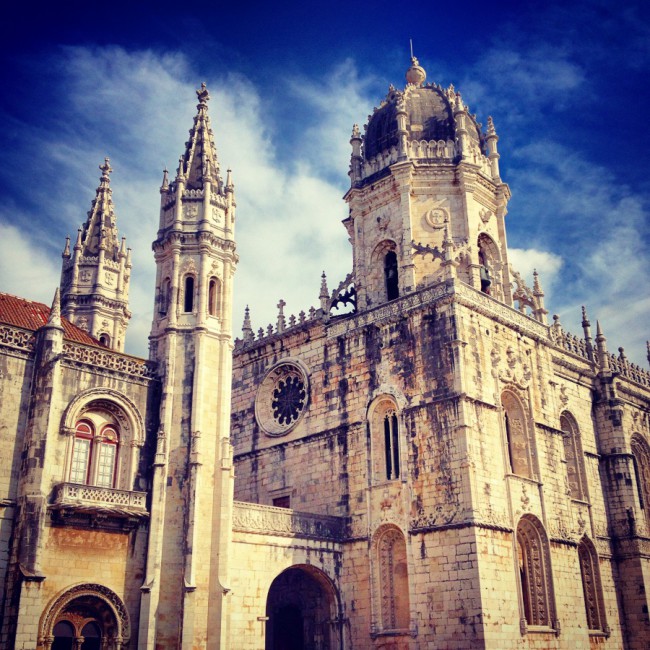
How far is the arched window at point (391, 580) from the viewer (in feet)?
87.1

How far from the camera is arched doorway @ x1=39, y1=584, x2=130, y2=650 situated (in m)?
20.7

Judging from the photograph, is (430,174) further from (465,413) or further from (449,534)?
(449,534)

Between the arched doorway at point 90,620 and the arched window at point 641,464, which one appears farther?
the arched window at point 641,464

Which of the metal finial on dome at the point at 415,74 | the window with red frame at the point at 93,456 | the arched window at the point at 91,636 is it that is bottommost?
the arched window at the point at 91,636

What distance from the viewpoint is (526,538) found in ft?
91.0

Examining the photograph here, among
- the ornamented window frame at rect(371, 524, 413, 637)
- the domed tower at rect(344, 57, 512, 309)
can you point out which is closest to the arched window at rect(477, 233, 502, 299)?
the domed tower at rect(344, 57, 512, 309)

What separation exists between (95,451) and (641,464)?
88.5 feet

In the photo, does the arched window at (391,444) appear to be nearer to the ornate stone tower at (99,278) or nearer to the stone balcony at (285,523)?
the stone balcony at (285,523)

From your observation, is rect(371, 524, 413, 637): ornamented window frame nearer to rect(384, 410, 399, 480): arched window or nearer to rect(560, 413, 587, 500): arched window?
rect(384, 410, 399, 480): arched window

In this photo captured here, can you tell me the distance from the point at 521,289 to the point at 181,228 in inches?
583

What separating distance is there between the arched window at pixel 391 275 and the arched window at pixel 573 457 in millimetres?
9521

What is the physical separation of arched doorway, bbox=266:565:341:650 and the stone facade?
0.08m

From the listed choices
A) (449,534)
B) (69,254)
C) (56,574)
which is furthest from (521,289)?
(56,574)

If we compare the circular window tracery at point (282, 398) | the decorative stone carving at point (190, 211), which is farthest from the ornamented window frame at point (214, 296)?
the circular window tracery at point (282, 398)
